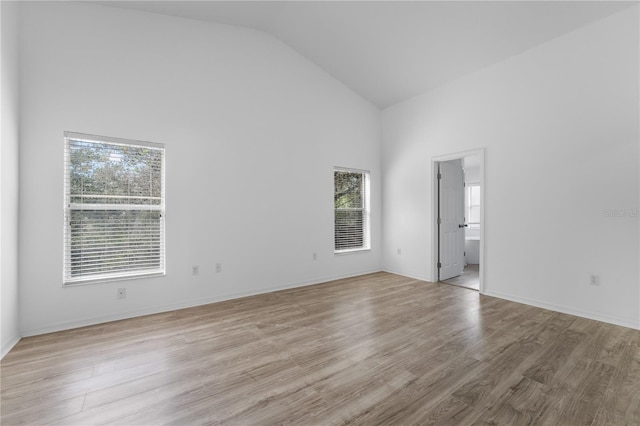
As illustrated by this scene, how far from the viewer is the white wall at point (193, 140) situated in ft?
9.50

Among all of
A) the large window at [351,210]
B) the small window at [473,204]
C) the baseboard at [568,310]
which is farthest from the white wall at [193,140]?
the small window at [473,204]

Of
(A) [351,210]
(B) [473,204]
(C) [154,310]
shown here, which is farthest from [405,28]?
(B) [473,204]

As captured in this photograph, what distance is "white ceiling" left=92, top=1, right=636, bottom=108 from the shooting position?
3.16 meters

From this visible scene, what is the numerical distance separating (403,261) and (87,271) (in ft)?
15.7

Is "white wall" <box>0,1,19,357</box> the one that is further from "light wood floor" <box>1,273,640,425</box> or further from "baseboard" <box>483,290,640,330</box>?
"baseboard" <box>483,290,640,330</box>

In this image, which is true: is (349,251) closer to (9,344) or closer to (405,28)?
(405,28)

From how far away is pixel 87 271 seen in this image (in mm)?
3131

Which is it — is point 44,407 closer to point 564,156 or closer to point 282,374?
point 282,374

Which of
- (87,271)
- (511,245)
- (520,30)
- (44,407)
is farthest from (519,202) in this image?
(87,271)

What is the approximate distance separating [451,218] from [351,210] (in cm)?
186

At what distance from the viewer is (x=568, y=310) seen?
3348mm

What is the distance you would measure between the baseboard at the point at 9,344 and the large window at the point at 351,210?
4126mm

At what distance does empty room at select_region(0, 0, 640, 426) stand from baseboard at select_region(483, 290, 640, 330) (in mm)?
16

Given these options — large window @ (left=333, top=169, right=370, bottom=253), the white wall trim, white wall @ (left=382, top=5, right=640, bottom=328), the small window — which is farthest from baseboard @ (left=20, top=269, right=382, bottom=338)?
the small window
